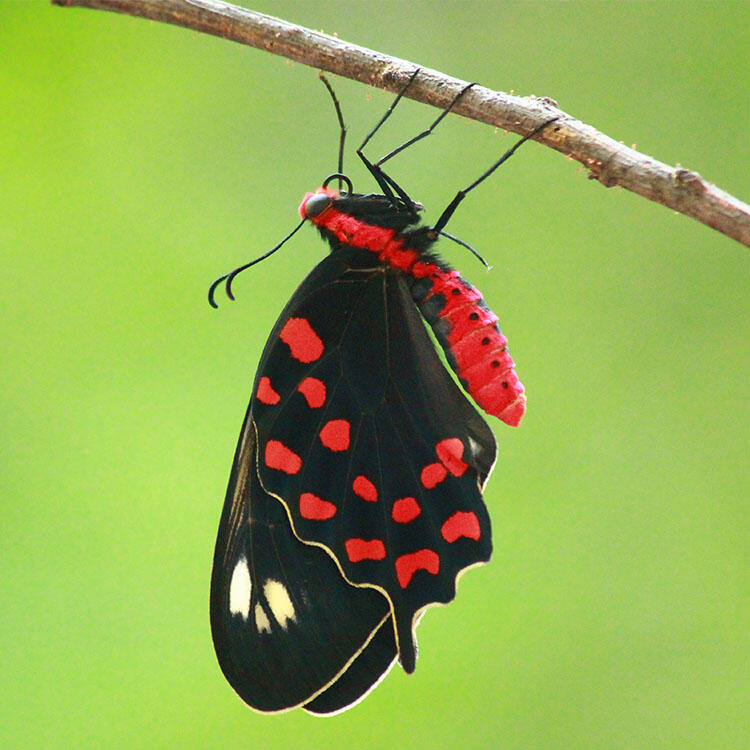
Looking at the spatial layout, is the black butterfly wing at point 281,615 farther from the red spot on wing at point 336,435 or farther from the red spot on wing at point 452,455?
the red spot on wing at point 452,455

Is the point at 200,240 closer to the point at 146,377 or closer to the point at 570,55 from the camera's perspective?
the point at 146,377

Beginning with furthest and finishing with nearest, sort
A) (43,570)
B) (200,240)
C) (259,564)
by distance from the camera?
1. (200,240)
2. (43,570)
3. (259,564)

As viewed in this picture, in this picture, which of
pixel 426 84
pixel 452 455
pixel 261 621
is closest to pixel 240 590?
pixel 261 621

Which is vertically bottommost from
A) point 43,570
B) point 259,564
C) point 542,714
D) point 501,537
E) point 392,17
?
point 542,714

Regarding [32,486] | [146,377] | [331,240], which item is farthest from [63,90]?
[331,240]

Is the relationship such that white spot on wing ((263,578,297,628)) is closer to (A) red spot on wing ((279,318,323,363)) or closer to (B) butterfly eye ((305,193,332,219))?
(A) red spot on wing ((279,318,323,363))

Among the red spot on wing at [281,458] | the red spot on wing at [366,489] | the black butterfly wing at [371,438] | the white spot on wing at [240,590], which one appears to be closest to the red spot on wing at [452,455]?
the black butterfly wing at [371,438]

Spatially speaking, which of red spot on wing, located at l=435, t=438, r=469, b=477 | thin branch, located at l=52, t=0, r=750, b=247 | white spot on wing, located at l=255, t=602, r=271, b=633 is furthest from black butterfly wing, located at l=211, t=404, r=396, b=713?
thin branch, located at l=52, t=0, r=750, b=247
